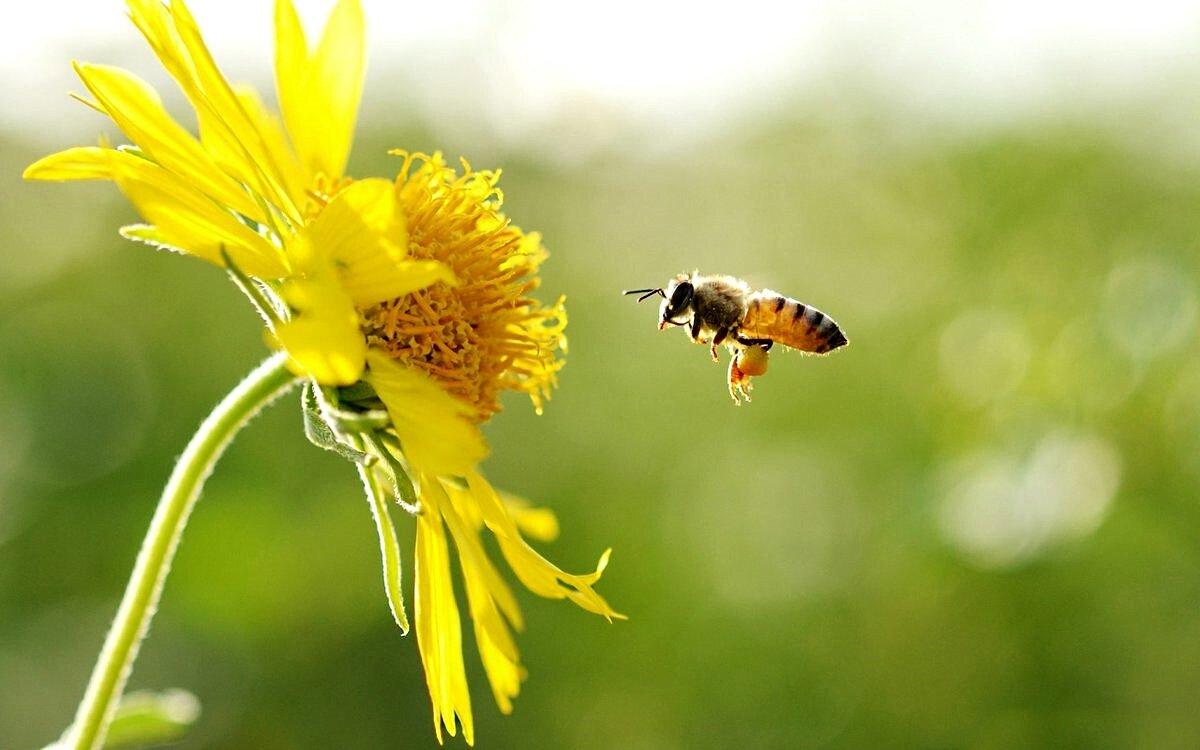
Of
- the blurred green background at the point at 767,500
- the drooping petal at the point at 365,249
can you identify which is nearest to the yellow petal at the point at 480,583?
the drooping petal at the point at 365,249

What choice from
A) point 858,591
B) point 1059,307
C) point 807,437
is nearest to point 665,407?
point 807,437

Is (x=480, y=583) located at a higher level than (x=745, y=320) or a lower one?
lower

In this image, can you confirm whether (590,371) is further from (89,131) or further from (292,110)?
(292,110)

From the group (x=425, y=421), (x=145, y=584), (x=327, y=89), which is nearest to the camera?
(x=145, y=584)

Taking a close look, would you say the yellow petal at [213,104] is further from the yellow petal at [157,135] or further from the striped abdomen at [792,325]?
the striped abdomen at [792,325]

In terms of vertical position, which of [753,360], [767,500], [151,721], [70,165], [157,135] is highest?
[767,500]

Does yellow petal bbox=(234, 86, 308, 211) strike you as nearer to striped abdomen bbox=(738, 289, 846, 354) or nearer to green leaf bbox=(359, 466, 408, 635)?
green leaf bbox=(359, 466, 408, 635)

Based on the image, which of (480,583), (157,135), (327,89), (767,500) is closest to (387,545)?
(480,583)

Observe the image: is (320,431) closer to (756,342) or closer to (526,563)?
(526,563)

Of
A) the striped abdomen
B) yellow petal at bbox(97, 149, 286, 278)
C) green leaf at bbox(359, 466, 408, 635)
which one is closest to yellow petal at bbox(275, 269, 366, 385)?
yellow petal at bbox(97, 149, 286, 278)
